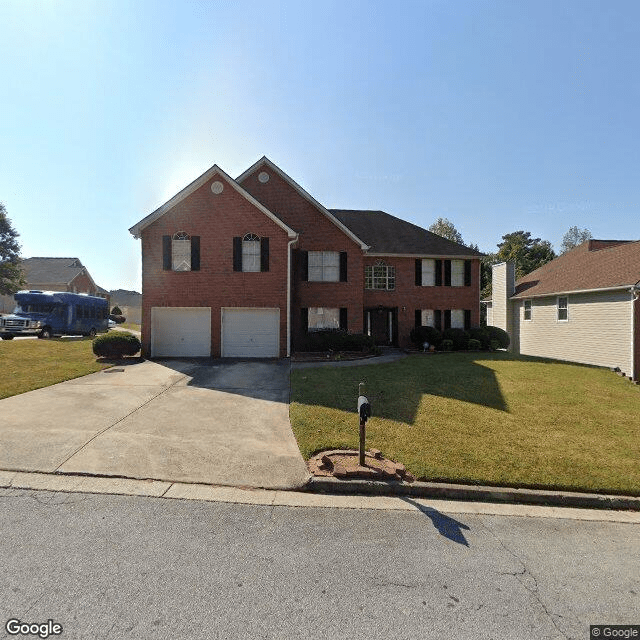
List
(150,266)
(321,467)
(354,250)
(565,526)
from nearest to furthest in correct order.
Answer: (565,526), (321,467), (150,266), (354,250)

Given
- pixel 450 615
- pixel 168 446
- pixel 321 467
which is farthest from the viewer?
pixel 168 446

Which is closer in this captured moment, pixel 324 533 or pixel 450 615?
pixel 450 615

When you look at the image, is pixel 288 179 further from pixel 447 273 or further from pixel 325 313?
pixel 447 273

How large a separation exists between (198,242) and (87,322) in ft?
52.7

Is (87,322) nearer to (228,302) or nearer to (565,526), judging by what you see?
(228,302)

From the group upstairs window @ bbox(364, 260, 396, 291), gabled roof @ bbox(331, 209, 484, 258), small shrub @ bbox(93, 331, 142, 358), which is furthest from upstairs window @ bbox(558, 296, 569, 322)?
small shrub @ bbox(93, 331, 142, 358)

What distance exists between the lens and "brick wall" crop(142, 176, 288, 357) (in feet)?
55.4

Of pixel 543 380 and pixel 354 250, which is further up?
pixel 354 250

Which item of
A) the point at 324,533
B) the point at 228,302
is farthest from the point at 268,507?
the point at 228,302

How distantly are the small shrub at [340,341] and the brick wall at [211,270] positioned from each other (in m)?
2.23

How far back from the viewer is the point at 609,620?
3.00 metres

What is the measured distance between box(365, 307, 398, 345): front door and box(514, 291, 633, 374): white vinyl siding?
8426 mm

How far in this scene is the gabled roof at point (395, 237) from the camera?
74.7ft

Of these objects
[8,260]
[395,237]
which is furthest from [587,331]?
[8,260]
